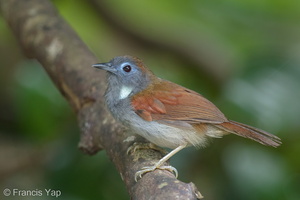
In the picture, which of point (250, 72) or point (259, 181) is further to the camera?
point (250, 72)

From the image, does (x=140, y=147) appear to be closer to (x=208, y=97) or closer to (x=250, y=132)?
(x=250, y=132)

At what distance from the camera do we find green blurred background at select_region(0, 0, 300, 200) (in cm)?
407

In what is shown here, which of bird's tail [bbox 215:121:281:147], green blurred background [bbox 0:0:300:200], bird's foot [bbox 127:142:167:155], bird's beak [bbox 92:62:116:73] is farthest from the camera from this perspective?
green blurred background [bbox 0:0:300:200]

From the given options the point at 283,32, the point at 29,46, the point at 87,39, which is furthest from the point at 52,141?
the point at 283,32

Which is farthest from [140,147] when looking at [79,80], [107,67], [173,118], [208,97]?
[208,97]

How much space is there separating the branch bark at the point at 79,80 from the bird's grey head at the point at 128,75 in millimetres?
189

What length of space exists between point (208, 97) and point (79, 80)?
125 cm

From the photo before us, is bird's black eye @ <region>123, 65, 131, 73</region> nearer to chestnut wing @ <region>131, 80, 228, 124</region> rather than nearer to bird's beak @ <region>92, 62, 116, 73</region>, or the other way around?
bird's beak @ <region>92, 62, 116, 73</region>

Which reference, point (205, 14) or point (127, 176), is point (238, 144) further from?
point (205, 14)

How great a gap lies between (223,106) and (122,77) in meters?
1.01

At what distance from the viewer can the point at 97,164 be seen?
13.5 feet

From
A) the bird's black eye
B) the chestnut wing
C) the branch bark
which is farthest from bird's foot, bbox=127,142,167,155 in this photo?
the bird's black eye

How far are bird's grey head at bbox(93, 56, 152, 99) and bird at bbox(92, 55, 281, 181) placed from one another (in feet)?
0.11

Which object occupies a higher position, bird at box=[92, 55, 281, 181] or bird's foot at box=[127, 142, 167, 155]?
bird at box=[92, 55, 281, 181]
